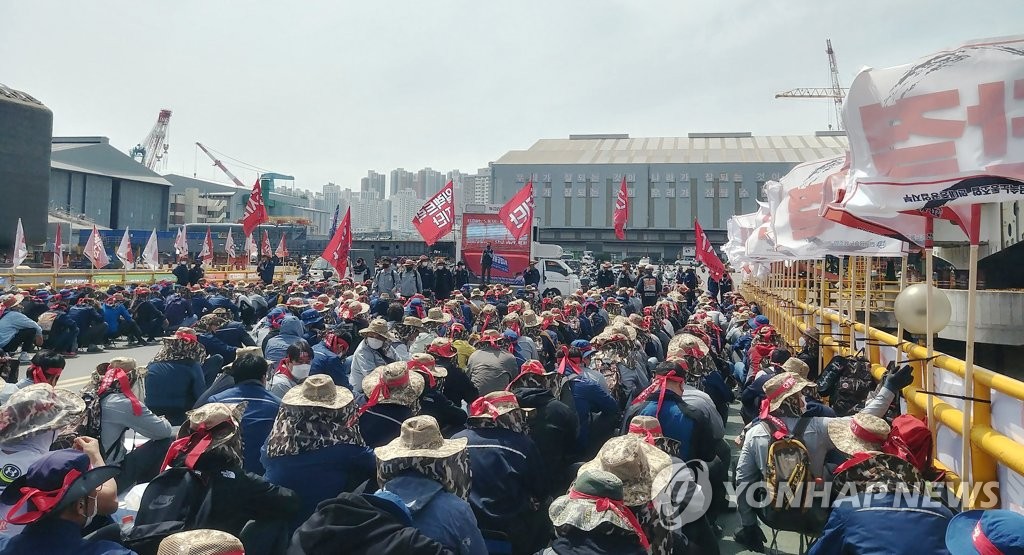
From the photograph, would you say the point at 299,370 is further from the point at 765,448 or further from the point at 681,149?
the point at 681,149

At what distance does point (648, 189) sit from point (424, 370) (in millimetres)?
78625

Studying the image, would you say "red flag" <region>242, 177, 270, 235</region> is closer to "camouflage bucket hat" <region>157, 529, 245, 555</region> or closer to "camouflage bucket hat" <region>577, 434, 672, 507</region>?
"camouflage bucket hat" <region>577, 434, 672, 507</region>

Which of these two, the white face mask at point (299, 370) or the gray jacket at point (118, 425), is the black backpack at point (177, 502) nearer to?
the gray jacket at point (118, 425)

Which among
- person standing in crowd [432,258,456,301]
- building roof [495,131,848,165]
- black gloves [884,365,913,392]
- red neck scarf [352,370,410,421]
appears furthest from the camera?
building roof [495,131,848,165]

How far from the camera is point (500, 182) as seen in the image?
82125 mm

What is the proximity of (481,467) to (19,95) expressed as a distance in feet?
112

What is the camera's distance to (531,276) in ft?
67.9

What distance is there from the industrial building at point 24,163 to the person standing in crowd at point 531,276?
22.7 meters

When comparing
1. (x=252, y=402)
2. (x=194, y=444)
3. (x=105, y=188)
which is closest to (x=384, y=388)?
(x=252, y=402)

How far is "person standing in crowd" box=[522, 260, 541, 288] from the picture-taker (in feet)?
66.2

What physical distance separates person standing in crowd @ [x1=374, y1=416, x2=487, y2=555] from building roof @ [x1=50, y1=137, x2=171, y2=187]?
85.9m

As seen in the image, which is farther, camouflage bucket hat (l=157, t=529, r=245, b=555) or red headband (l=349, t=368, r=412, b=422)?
red headband (l=349, t=368, r=412, b=422)

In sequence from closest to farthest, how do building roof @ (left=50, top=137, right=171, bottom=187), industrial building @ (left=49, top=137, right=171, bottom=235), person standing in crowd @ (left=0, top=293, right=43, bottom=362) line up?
person standing in crowd @ (left=0, top=293, right=43, bottom=362) → industrial building @ (left=49, top=137, right=171, bottom=235) → building roof @ (left=50, top=137, right=171, bottom=187)

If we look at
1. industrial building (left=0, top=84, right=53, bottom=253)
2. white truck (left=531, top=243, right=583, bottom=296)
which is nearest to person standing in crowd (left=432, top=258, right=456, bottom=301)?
white truck (left=531, top=243, right=583, bottom=296)
